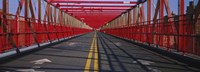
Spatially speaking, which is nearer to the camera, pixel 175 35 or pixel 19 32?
pixel 175 35

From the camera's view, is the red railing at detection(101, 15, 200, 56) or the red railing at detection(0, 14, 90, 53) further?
the red railing at detection(0, 14, 90, 53)

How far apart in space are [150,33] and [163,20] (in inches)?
160

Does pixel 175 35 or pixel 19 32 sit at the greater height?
pixel 19 32

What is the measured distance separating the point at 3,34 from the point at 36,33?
770 cm

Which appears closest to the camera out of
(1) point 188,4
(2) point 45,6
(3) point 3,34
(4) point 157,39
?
(3) point 3,34

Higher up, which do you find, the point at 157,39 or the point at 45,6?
the point at 45,6

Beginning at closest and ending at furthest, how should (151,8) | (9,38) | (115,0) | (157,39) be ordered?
(9,38) < (157,39) < (151,8) < (115,0)

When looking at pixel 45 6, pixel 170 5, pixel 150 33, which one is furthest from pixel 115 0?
pixel 170 5

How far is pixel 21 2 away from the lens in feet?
69.9

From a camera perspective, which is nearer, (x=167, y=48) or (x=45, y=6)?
(x=167, y=48)

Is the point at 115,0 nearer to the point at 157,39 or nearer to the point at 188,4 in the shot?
the point at 157,39

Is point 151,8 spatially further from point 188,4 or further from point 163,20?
point 188,4

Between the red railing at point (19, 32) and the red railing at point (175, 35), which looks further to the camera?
the red railing at point (19, 32)

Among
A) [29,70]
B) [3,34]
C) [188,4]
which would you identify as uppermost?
[188,4]
